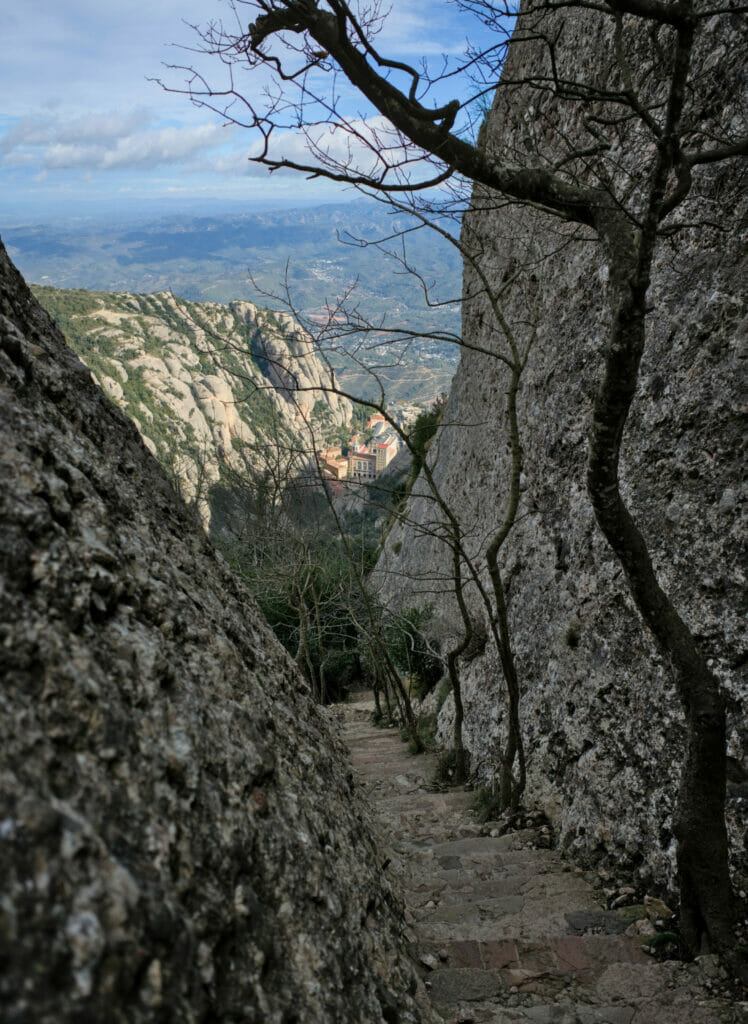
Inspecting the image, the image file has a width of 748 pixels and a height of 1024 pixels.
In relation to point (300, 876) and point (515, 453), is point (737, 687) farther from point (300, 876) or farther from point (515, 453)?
point (300, 876)

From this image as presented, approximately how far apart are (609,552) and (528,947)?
3204 millimetres

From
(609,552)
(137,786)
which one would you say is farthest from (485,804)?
(137,786)

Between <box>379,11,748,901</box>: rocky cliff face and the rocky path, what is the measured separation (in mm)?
458

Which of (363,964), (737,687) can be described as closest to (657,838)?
(737,687)

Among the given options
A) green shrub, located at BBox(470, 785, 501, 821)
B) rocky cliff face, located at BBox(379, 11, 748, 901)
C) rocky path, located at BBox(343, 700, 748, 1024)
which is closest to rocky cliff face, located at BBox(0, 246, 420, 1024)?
rocky path, located at BBox(343, 700, 748, 1024)

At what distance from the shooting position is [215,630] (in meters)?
2.79

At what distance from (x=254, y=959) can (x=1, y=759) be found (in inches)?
36.9

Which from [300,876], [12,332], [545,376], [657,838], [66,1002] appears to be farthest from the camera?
[545,376]

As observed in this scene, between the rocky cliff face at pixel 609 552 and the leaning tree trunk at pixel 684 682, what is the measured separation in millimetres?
380

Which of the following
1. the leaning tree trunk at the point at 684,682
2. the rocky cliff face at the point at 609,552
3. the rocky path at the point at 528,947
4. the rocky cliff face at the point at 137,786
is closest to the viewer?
the rocky cliff face at the point at 137,786

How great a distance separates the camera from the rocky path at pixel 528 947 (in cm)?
308

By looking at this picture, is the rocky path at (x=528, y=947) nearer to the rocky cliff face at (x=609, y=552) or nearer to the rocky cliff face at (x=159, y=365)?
the rocky cliff face at (x=609, y=552)

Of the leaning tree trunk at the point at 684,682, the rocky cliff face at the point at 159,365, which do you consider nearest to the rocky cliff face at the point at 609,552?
the leaning tree trunk at the point at 684,682

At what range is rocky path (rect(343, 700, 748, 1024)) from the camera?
10.1 ft
